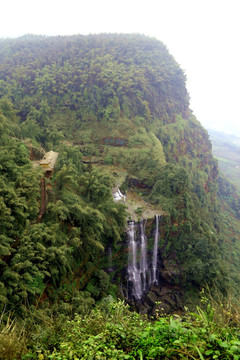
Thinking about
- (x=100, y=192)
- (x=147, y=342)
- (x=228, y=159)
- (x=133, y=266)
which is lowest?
(x=133, y=266)

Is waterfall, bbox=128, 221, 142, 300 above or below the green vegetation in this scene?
below

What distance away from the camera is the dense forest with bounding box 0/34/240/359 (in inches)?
371

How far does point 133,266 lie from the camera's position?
20.3 meters

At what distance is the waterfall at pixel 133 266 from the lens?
19719mm

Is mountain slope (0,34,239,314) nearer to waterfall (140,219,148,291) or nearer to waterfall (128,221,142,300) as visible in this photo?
waterfall (128,221,142,300)

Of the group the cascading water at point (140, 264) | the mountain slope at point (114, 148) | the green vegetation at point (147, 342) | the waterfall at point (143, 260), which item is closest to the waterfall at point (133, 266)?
the cascading water at point (140, 264)

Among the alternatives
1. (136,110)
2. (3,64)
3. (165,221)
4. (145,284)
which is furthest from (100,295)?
(3,64)

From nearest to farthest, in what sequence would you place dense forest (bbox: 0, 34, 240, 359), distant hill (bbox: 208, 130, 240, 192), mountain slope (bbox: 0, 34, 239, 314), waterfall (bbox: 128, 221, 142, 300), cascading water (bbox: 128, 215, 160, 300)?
dense forest (bbox: 0, 34, 240, 359)
mountain slope (bbox: 0, 34, 239, 314)
waterfall (bbox: 128, 221, 142, 300)
cascading water (bbox: 128, 215, 160, 300)
distant hill (bbox: 208, 130, 240, 192)

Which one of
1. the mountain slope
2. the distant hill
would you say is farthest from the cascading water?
the distant hill

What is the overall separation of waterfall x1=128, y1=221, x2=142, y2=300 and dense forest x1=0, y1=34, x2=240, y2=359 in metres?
0.56

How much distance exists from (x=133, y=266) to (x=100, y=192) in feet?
26.4

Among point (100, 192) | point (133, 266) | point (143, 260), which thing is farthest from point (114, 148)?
point (133, 266)

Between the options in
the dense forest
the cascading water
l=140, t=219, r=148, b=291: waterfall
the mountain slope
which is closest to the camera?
the dense forest

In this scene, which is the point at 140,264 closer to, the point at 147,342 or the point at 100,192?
the point at 100,192
